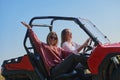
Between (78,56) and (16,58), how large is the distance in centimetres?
194

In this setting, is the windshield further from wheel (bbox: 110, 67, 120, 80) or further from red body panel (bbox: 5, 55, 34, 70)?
red body panel (bbox: 5, 55, 34, 70)

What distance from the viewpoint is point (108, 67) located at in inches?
293

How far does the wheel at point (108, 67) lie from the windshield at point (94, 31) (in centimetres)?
66

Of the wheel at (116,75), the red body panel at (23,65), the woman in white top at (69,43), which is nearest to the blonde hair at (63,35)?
the woman in white top at (69,43)

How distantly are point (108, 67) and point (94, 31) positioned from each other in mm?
1072

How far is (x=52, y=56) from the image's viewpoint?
29.0 feet

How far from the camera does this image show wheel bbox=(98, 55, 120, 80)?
7.33m

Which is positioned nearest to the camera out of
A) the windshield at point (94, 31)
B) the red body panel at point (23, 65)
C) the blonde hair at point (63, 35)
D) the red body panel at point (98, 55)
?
the red body panel at point (98, 55)

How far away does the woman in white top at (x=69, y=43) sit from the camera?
28.1 ft

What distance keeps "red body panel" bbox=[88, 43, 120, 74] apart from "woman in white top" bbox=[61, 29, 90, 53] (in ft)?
2.89

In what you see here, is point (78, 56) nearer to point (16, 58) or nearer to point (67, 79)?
point (67, 79)

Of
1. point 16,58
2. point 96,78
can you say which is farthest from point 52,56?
point 96,78

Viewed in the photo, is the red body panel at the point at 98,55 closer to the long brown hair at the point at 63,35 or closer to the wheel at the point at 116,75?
the wheel at the point at 116,75

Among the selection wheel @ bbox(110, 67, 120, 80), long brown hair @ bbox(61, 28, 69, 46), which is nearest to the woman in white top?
long brown hair @ bbox(61, 28, 69, 46)
